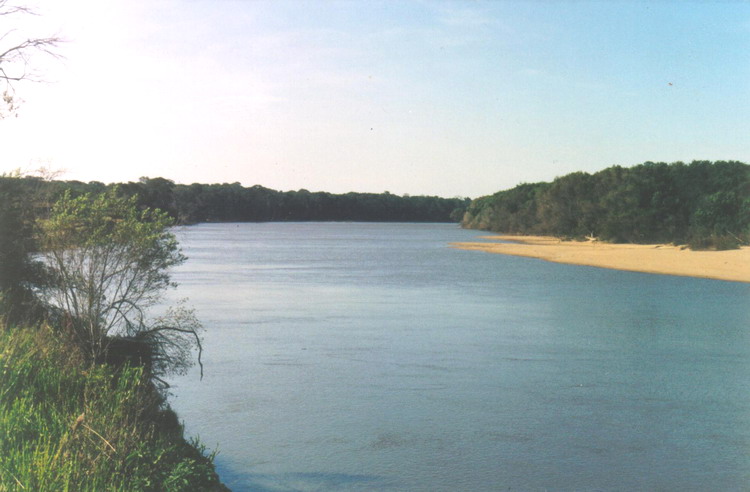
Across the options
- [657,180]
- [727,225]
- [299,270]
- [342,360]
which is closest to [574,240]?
[657,180]

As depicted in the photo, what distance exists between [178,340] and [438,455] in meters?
5.86

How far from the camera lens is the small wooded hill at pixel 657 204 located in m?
54.8

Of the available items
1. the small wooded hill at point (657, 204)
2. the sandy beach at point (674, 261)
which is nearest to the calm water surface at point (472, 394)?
the sandy beach at point (674, 261)

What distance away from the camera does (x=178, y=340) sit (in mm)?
13312

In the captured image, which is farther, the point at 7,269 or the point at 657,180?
the point at 657,180

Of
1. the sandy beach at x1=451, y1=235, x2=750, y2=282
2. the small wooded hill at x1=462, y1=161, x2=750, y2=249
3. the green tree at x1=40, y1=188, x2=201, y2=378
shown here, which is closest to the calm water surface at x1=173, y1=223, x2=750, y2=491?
the green tree at x1=40, y1=188, x2=201, y2=378

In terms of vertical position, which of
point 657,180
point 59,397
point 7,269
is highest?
point 657,180

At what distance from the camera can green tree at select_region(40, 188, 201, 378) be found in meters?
12.3

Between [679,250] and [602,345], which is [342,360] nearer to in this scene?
[602,345]

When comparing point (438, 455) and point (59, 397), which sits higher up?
point (59, 397)

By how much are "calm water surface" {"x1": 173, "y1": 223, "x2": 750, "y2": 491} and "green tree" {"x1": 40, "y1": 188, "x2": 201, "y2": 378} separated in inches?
45.8

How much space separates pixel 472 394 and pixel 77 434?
735 cm

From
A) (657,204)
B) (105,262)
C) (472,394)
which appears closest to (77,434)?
(105,262)

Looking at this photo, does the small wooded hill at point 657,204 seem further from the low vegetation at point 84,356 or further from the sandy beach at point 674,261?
the low vegetation at point 84,356
